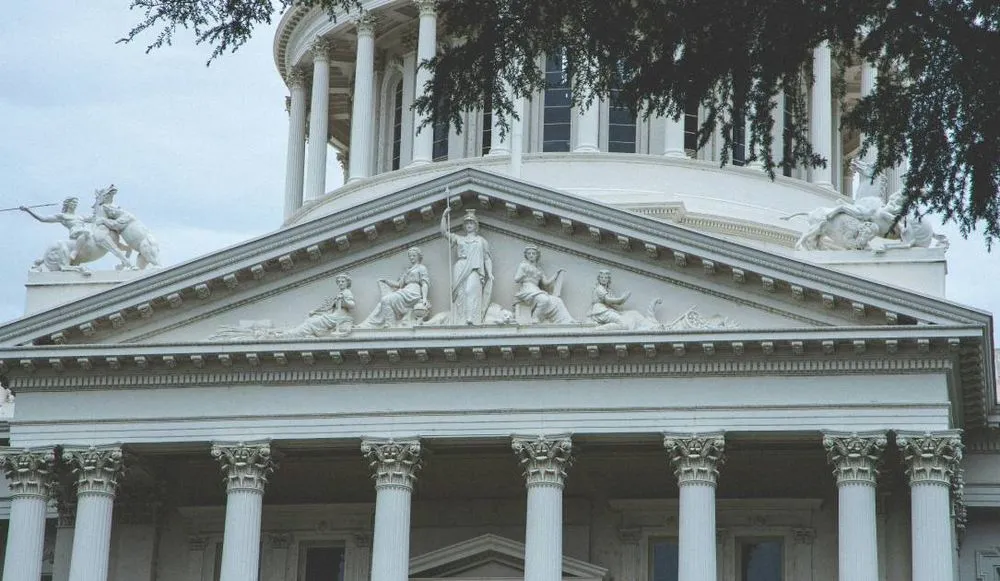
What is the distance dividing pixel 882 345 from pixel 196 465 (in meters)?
12.2

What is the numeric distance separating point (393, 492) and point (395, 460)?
502 mm

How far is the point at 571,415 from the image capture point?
36.8 meters

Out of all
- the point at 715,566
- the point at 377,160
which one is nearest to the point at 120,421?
the point at 715,566

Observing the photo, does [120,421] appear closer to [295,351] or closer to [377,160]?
[295,351]

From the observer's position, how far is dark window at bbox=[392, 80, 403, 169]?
54.8 meters

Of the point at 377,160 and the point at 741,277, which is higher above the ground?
the point at 377,160

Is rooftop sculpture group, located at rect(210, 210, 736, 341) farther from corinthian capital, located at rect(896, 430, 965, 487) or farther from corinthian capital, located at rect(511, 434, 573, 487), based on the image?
corinthian capital, located at rect(896, 430, 965, 487)

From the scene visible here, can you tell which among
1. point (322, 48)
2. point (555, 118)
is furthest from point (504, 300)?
point (322, 48)

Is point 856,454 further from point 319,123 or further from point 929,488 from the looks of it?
point 319,123

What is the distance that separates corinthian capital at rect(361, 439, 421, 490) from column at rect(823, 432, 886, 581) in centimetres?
640

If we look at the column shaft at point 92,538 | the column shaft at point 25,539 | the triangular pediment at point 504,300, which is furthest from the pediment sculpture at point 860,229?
the column shaft at point 25,539

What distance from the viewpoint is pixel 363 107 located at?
5331 centimetres

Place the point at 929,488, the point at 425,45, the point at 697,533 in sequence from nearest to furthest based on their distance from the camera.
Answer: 1. the point at 929,488
2. the point at 697,533
3. the point at 425,45

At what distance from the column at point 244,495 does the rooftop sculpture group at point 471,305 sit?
71.3 inches
